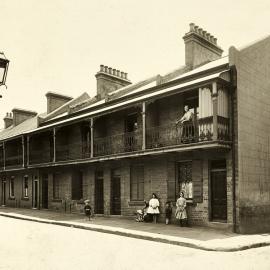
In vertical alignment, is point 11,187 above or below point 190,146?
below

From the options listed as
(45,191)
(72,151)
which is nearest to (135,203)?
(72,151)

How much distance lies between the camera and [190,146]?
13797mm

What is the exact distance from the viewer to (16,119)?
35000 mm

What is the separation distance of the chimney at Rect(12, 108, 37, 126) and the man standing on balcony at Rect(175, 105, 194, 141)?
23.1 m

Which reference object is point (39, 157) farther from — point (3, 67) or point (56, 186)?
point (3, 67)

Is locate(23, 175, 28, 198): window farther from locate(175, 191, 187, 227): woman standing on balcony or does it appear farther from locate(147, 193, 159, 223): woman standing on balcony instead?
locate(175, 191, 187, 227): woman standing on balcony

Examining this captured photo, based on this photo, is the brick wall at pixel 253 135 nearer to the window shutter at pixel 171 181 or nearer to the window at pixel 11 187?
the window shutter at pixel 171 181

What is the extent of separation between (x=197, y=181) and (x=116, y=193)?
5.60 m

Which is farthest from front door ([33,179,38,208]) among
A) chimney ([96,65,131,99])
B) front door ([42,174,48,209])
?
chimney ([96,65,131,99])

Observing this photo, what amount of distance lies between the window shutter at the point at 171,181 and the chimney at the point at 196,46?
20.2 feet

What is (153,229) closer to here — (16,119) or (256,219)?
(256,219)

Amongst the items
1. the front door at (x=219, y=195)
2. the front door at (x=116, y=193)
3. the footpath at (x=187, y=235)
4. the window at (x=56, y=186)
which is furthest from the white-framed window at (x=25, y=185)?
the front door at (x=219, y=195)

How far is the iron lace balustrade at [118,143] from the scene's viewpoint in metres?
17.4

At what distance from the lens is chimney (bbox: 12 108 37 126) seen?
34906mm
